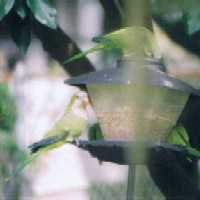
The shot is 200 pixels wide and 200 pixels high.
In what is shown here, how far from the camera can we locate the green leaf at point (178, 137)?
1.15 meters

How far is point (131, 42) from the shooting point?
3.67 feet

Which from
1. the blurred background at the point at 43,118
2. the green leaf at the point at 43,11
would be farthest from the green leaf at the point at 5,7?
the blurred background at the point at 43,118

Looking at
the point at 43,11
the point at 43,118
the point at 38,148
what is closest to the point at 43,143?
the point at 38,148

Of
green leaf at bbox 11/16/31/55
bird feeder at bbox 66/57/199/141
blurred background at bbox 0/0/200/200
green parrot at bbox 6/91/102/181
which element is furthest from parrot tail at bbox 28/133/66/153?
blurred background at bbox 0/0/200/200

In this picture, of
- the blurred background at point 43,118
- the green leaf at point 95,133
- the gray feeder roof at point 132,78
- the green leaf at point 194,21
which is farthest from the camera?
the blurred background at point 43,118

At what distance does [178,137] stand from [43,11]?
392mm

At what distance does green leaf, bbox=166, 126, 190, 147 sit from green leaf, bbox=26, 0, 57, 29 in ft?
1.13

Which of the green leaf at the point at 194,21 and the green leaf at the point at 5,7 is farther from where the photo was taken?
the green leaf at the point at 5,7

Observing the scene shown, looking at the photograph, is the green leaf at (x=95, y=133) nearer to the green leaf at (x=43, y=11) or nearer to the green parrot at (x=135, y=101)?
the green parrot at (x=135, y=101)

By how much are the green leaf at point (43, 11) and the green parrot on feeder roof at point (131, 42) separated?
0.35 feet

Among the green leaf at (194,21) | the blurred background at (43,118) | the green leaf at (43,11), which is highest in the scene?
the green leaf at (43,11)

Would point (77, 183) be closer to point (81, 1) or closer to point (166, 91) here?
point (81, 1)

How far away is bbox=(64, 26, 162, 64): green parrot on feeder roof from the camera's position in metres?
1.08

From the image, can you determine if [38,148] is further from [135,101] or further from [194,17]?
[194,17]
